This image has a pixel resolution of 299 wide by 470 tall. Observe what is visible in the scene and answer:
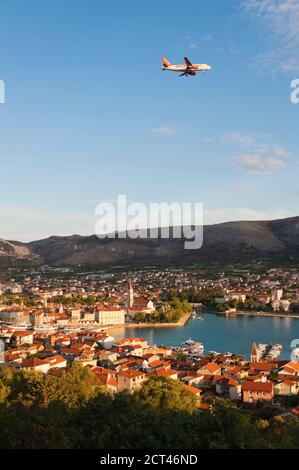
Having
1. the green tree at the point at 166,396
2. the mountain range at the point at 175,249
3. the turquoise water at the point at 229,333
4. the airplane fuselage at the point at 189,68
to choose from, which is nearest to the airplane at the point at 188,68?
the airplane fuselage at the point at 189,68

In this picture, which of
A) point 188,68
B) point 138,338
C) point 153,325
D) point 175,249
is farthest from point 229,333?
point 175,249

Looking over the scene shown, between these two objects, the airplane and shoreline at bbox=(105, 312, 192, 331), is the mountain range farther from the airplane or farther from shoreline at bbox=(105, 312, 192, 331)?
the airplane

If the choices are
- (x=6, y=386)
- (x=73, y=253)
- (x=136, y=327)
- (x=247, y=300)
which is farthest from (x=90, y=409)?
(x=73, y=253)

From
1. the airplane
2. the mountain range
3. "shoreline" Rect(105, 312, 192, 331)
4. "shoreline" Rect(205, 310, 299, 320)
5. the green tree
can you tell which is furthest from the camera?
the mountain range

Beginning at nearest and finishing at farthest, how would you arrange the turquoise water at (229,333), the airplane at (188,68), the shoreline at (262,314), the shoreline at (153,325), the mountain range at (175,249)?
1. the airplane at (188,68)
2. the turquoise water at (229,333)
3. the shoreline at (153,325)
4. the shoreline at (262,314)
5. the mountain range at (175,249)

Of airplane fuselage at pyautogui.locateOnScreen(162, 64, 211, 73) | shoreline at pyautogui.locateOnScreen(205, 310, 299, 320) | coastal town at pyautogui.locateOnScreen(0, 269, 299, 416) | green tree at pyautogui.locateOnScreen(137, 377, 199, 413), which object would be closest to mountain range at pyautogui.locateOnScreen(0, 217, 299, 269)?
coastal town at pyautogui.locateOnScreen(0, 269, 299, 416)

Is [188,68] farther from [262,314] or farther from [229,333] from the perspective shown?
[262,314]

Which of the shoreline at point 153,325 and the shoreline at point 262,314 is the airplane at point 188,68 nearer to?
the shoreline at point 153,325

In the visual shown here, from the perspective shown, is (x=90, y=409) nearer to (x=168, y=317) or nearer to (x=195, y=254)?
(x=168, y=317)
